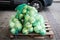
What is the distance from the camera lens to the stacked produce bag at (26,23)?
302cm

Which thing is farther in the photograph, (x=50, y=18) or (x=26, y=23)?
(x=50, y=18)

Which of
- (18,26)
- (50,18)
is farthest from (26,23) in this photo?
(50,18)

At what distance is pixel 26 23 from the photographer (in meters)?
3.04

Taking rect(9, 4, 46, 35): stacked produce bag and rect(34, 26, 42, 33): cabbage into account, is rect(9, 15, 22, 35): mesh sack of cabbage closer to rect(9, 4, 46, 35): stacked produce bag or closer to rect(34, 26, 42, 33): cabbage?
rect(9, 4, 46, 35): stacked produce bag

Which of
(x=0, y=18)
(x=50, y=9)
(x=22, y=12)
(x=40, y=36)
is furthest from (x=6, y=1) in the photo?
(x=40, y=36)

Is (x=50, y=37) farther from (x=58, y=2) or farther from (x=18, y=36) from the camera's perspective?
(x=58, y=2)

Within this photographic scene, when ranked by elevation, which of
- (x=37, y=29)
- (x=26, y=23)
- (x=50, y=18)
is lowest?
(x=50, y=18)

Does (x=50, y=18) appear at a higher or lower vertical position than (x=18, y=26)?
lower

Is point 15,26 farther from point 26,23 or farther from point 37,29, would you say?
point 37,29

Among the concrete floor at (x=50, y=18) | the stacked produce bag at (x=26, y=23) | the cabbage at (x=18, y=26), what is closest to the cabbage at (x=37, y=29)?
the stacked produce bag at (x=26, y=23)

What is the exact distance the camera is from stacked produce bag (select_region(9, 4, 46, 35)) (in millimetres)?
3021

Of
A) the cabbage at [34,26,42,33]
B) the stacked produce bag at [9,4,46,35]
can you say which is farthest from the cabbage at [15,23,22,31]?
the cabbage at [34,26,42,33]

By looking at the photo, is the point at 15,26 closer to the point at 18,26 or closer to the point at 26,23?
the point at 18,26

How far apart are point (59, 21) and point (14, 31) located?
5.76ft
